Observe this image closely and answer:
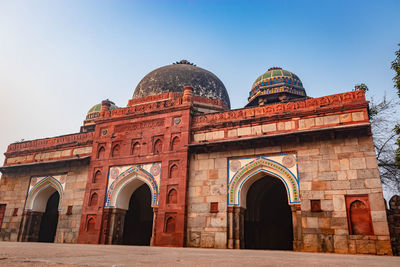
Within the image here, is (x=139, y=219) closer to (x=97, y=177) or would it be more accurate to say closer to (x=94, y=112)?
(x=97, y=177)

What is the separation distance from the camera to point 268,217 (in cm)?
1220

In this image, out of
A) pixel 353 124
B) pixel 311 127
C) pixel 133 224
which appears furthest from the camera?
pixel 133 224

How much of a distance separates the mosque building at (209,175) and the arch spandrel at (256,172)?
0.03m

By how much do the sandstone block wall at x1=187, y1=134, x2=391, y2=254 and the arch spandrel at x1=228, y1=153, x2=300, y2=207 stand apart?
6.7 inches

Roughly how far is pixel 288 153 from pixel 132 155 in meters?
5.57

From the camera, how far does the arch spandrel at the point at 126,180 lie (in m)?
11.1

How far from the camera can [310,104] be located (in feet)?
32.0

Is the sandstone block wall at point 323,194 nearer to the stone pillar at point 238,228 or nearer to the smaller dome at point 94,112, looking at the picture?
the stone pillar at point 238,228

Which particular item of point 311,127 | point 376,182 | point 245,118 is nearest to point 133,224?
point 245,118

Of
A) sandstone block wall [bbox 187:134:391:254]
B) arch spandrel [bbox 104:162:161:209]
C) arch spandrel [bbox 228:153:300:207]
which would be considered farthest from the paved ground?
arch spandrel [bbox 104:162:161:209]

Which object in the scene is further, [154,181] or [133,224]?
[133,224]

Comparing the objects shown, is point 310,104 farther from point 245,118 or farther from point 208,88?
point 208,88

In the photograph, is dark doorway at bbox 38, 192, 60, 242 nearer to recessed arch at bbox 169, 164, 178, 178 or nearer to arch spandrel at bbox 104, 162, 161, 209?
arch spandrel at bbox 104, 162, 161, 209

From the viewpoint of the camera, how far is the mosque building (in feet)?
28.0
